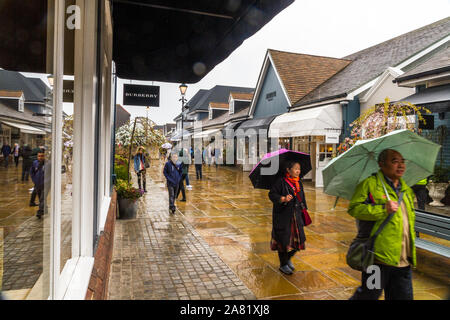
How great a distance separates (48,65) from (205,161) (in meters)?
26.2

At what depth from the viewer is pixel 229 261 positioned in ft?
16.7

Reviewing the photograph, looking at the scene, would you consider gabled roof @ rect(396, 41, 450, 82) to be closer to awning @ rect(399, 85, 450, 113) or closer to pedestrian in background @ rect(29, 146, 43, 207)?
awning @ rect(399, 85, 450, 113)

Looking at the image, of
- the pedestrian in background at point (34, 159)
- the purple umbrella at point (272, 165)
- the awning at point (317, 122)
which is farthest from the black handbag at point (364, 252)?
the awning at point (317, 122)

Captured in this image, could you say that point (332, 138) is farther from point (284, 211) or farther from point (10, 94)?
point (10, 94)

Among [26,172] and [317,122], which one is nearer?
[26,172]

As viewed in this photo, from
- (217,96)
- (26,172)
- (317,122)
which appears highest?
(217,96)

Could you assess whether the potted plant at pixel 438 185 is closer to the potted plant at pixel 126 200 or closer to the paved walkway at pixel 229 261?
the paved walkway at pixel 229 261

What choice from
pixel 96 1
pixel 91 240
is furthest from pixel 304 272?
pixel 96 1

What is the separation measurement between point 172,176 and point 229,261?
162 inches

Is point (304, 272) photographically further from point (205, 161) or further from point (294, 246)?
point (205, 161)

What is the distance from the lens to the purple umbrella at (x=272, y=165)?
14.4 feet

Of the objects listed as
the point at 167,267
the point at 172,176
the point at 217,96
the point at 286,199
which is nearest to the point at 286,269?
the point at 286,199

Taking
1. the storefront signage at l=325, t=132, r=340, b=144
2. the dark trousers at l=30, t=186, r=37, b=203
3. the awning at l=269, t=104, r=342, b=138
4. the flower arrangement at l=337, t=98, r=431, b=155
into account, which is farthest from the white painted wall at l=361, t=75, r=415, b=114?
the dark trousers at l=30, t=186, r=37, b=203

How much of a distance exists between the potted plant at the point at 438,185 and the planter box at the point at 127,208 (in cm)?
908
